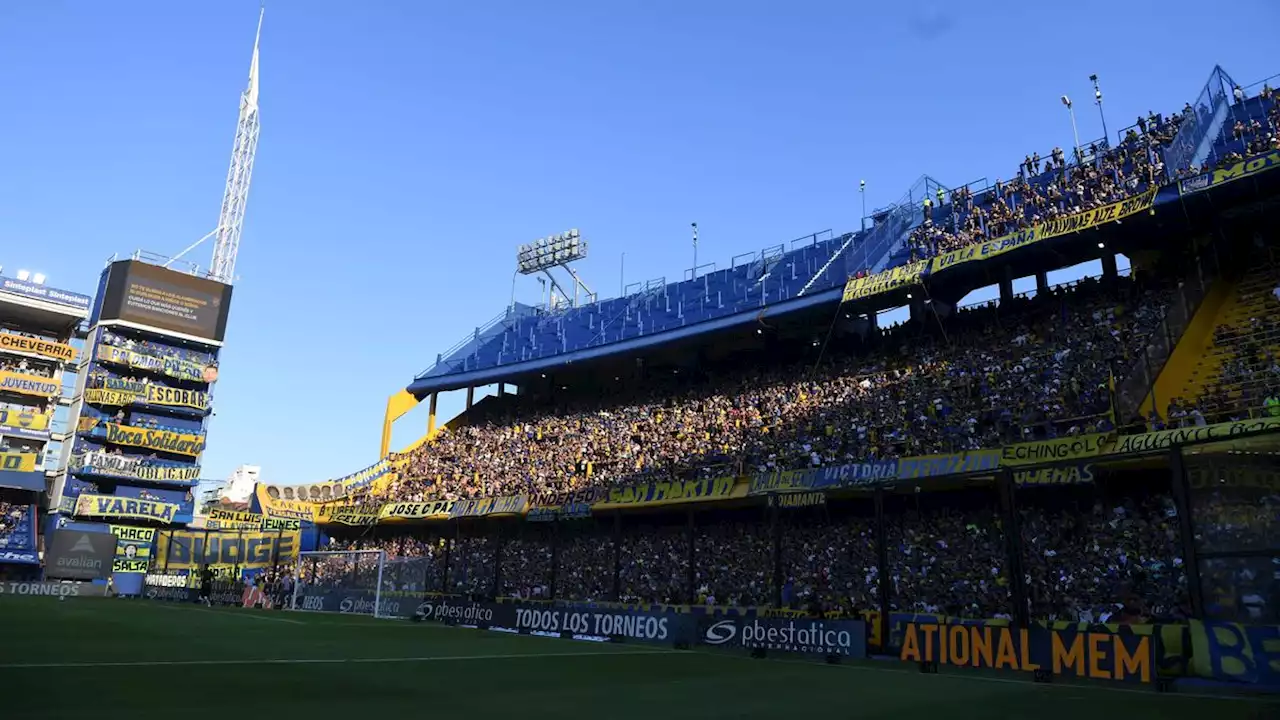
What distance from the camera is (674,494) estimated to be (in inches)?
1374

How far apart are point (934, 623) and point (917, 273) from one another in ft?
64.3

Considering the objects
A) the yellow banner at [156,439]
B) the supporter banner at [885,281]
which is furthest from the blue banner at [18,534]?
the supporter banner at [885,281]

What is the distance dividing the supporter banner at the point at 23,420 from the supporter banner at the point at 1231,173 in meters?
68.8

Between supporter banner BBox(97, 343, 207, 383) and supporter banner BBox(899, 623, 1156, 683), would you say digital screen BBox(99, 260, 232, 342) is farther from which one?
supporter banner BBox(899, 623, 1156, 683)

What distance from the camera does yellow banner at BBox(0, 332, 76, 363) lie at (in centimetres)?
6088

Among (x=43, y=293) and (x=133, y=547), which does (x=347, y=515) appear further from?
(x=43, y=293)

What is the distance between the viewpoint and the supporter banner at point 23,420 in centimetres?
5875

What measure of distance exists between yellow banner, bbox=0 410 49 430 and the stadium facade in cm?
6

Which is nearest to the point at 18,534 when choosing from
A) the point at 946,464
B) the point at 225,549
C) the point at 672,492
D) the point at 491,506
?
the point at 225,549

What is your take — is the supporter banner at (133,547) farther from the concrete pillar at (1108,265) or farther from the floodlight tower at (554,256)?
the concrete pillar at (1108,265)

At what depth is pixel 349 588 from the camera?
3759 centimetres

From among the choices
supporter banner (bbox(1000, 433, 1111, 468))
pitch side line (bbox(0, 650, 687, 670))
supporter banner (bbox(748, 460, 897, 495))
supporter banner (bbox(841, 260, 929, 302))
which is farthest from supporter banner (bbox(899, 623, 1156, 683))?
supporter banner (bbox(841, 260, 929, 302))

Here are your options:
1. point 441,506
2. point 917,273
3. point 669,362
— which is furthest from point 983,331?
point 441,506

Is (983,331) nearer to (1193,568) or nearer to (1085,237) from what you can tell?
(1085,237)
